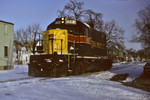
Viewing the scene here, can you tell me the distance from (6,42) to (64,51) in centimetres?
1128

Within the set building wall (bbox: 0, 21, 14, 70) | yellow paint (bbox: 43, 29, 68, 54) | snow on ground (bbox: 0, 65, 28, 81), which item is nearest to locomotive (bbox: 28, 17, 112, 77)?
yellow paint (bbox: 43, 29, 68, 54)

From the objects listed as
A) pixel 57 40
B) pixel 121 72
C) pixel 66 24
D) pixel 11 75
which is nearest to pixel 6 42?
pixel 11 75

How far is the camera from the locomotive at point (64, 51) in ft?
42.5

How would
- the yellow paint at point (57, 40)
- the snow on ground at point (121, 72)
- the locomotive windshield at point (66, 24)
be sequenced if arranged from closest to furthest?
the yellow paint at point (57, 40), the snow on ground at point (121, 72), the locomotive windshield at point (66, 24)

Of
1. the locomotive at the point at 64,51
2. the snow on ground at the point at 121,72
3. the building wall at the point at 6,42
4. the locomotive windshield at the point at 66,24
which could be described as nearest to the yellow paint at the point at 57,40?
the locomotive at the point at 64,51

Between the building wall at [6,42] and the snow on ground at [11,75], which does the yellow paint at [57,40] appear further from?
the building wall at [6,42]

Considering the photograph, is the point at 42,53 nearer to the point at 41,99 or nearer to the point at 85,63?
the point at 85,63

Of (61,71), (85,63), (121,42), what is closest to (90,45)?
(85,63)

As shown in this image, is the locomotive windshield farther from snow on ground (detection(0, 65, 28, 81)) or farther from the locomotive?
snow on ground (detection(0, 65, 28, 81))

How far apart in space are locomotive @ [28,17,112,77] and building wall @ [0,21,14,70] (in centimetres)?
910

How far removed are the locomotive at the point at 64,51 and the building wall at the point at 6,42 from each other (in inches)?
358

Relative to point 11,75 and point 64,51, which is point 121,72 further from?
point 11,75

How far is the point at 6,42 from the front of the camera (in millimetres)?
22828

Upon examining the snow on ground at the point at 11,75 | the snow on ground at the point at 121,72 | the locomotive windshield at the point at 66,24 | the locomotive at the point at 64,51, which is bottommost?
the snow on ground at the point at 121,72
